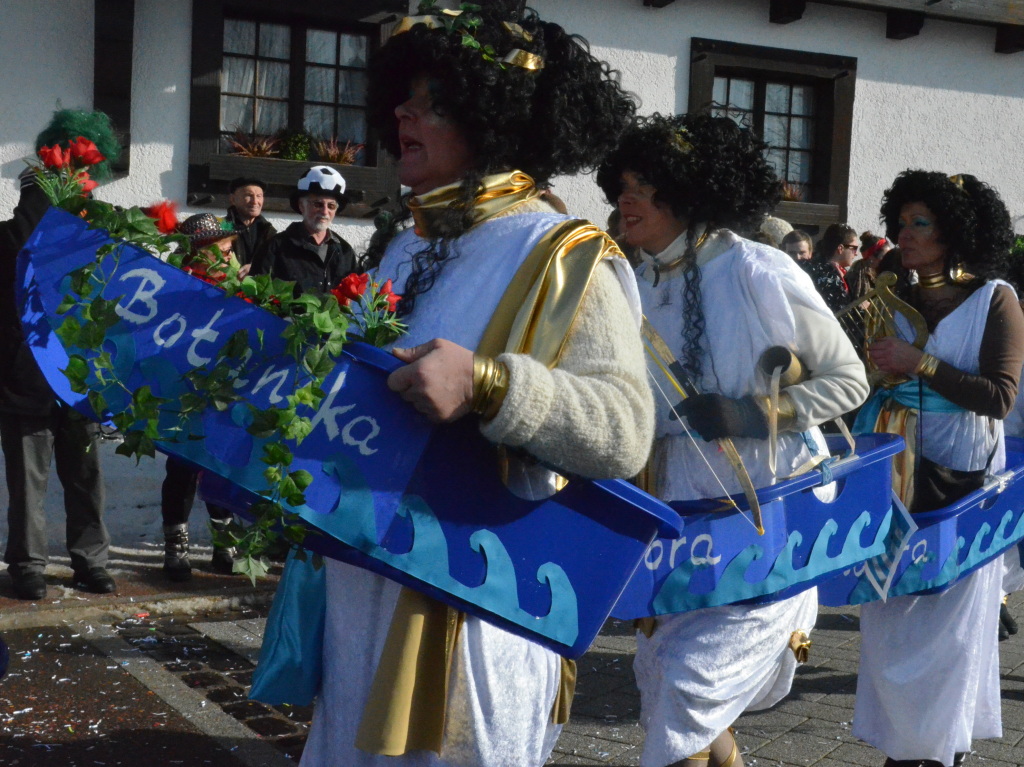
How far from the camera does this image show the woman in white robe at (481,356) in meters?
1.96

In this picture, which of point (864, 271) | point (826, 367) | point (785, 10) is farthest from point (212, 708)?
point (785, 10)

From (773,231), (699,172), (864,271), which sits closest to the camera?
(699,172)

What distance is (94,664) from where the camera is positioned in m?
4.95

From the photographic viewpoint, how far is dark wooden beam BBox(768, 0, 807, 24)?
36.6ft

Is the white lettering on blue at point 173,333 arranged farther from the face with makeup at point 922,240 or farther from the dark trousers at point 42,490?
the dark trousers at point 42,490

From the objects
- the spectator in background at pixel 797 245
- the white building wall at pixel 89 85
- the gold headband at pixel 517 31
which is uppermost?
the white building wall at pixel 89 85

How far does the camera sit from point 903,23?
11.7 m

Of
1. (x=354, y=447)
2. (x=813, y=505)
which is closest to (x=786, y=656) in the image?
(x=813, y=505)

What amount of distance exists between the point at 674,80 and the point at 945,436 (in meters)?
7.30

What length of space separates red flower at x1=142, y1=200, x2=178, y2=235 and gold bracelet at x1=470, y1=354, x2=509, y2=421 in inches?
21.3

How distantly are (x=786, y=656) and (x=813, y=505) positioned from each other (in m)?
0.48

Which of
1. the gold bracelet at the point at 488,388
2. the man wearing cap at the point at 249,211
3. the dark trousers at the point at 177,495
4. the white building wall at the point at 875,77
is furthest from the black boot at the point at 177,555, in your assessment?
the white building wall at the point at 875,77

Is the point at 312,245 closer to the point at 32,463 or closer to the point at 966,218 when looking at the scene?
the point at 32,463

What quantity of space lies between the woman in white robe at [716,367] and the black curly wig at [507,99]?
103cm
